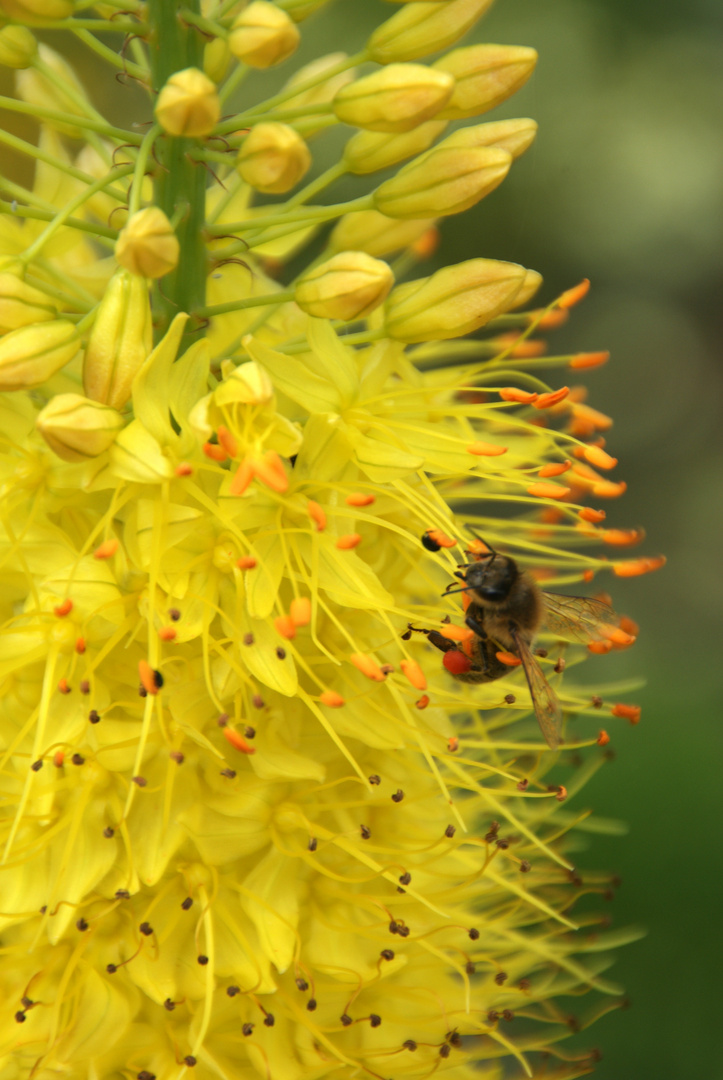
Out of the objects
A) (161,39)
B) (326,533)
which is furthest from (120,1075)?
(161,39)

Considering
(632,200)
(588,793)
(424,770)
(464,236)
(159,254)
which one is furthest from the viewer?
(464,236)

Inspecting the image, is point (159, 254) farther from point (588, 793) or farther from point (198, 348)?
point (588, 793)

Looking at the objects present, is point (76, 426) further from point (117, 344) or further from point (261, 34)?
point (261, 34)

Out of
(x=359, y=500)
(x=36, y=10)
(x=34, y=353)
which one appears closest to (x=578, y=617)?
(x=359, y=500)

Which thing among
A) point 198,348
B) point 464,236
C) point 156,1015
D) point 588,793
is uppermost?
point 198,348

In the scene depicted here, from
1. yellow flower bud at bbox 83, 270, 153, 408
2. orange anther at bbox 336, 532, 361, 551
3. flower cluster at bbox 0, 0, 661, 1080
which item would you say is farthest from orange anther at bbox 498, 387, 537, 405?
yellow flower bud at bbox 83, 270, 153, 408

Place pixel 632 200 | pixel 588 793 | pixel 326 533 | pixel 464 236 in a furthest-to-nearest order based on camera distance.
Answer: pixel 464 236
pixel 632 200
pixel 588 793
pixel 326 533

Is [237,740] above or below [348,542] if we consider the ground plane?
below
